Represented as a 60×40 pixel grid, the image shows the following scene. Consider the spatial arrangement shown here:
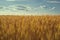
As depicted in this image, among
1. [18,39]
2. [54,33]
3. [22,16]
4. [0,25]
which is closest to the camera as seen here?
[18,39]

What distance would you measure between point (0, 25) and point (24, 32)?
66 centimetres

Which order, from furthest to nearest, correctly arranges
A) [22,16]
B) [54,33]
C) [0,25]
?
[22,16], [0,25], [54,33]

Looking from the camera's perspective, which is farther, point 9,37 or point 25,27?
point 25,27

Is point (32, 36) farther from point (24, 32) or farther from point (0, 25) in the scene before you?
point (0, 25)

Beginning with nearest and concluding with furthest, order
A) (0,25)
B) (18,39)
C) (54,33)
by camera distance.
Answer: (18,39) < (54,33) < (0,25)

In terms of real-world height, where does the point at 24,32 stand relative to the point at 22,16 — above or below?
above

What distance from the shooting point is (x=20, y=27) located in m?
3.87

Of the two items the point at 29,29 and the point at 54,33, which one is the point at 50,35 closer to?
the point at 54,33

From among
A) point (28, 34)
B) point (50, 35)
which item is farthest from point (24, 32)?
point (50, 35)

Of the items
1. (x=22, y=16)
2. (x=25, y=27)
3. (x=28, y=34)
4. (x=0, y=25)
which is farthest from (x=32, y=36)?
(x=22, y=16)

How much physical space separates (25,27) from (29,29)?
0.10 meters

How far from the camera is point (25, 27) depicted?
12.7ft

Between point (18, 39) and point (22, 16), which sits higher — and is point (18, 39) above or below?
above

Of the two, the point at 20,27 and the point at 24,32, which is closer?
the point at 24,32
